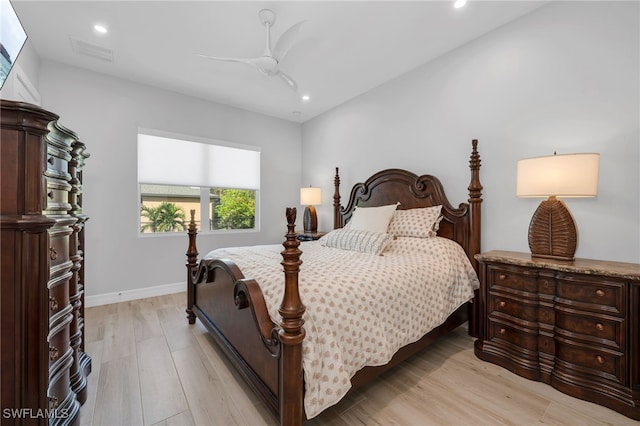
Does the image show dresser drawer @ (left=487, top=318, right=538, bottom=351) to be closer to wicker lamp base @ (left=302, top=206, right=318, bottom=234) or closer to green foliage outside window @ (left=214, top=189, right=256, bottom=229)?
wicker lamp base @ (left=302, top=206, right=318, bottom=234)

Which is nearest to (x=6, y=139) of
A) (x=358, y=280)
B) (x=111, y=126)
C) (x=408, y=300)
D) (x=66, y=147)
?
(x=66, y=147)

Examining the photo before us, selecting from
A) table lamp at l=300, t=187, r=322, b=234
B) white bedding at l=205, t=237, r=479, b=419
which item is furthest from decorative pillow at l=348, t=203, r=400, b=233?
table lamp at l=300, t=187, r=322, b=234

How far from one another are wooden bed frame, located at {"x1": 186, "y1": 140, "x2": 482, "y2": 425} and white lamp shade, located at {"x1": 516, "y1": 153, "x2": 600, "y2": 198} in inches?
23.0

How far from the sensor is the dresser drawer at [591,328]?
5.26 feet

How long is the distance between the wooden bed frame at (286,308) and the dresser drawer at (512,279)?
0.44m

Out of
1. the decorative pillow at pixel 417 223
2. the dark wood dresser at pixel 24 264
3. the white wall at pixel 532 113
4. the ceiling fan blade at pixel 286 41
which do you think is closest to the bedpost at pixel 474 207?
the white wall at pixel 532 113

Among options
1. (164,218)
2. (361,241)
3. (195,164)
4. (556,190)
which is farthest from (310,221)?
(556,190)

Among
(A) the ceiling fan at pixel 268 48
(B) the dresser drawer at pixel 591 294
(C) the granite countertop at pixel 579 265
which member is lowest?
(B) the dresser drawer at pixel 591 294

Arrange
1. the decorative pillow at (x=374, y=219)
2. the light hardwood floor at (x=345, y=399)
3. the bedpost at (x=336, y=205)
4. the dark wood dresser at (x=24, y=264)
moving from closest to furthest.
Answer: the dark wood dresser at (x=24, y=264), the light hardwood floor at (x=345, y=399), the decorative pillow at (x=374, y=219), the bedpost at (x=336, y=205)

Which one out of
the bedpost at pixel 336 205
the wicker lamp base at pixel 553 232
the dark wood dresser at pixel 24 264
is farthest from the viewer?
the bedpost at pixel 336 205

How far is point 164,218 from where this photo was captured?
3869mm

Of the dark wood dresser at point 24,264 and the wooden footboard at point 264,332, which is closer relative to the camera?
the dark wood dresser at point 24,264

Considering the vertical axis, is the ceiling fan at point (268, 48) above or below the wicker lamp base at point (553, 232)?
above

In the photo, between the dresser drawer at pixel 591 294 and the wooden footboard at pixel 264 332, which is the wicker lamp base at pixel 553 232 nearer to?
the dresser drawer at pixel 591 294
